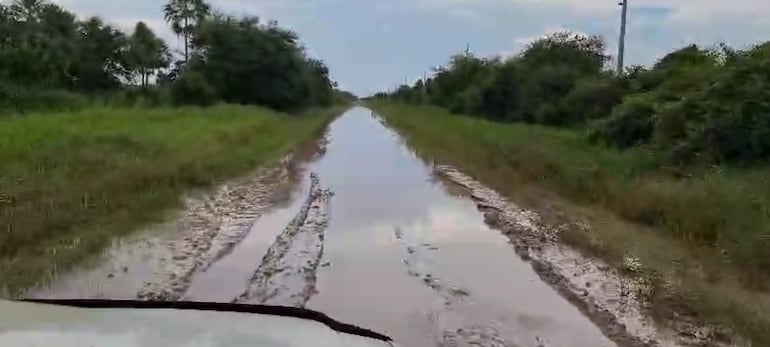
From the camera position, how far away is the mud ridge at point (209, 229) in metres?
7.37

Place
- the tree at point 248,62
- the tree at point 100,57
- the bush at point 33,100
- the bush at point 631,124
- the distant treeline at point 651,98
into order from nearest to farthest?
the distant treeline at point 651,98, the bush at point 631,124, the bush at point 33,100, the tree at point 248,62, the tree at point 100,57

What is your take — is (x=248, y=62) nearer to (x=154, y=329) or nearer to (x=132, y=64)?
(x=132, y=64)

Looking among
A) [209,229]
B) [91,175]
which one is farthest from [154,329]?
[91,175]

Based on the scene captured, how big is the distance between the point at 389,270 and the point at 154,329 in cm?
522

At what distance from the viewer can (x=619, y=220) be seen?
1157cm

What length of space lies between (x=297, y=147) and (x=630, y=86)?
464 inches

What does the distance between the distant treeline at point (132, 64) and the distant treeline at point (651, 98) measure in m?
12.8

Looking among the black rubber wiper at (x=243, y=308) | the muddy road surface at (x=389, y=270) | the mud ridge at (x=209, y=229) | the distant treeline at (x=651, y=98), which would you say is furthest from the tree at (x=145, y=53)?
the black rubber wiper at (x=243, y=308)

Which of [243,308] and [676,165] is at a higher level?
[243,308]

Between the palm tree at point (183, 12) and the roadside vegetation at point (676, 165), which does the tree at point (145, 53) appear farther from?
the roadside vegetation at point (676, 165)

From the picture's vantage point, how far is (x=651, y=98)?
70.9 ft

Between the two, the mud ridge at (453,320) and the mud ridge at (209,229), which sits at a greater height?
the mud ridge at (209,229)

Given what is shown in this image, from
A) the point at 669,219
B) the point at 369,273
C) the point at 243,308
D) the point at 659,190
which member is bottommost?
the point at 369,273

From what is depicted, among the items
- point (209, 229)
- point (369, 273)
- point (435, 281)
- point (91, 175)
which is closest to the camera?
point (435, 281)
